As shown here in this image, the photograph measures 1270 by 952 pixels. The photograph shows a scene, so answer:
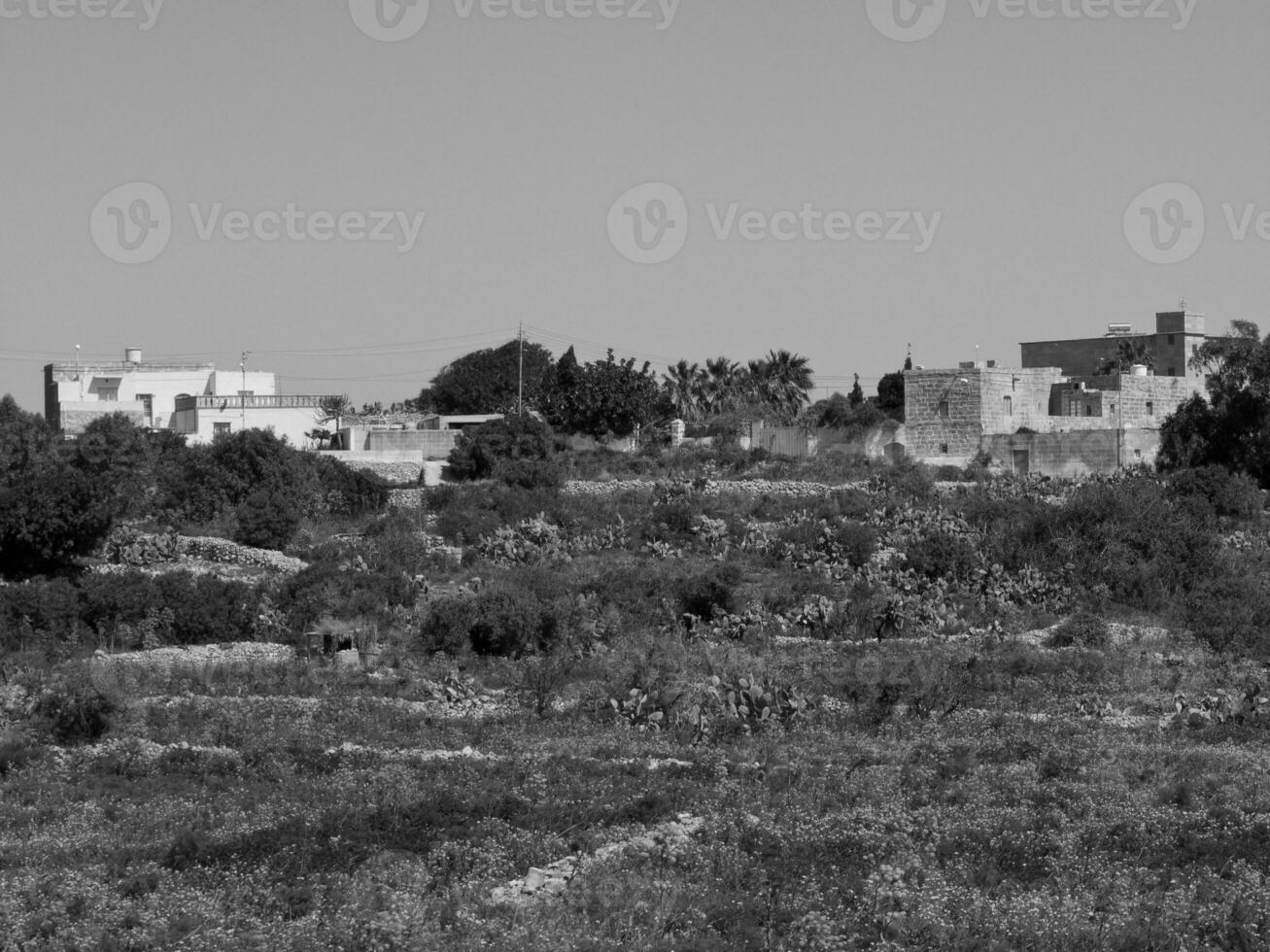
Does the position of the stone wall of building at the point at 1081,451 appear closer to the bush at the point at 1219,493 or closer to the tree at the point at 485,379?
the bush at the point at 1219,493

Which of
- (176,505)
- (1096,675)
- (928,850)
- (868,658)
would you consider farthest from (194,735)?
(176,505)

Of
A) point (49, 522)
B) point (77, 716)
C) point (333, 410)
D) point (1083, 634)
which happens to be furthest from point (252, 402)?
point (77, 716)

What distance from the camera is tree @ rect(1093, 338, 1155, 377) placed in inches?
2370

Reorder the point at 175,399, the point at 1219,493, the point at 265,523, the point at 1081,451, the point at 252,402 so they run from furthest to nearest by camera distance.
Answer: the point at 175,399
the point at 252,402
the point at 1081,451
the point at 1219,493
the point at 265,523

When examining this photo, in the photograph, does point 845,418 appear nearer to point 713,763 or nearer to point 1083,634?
point 1083,634

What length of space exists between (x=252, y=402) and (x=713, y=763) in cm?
4700

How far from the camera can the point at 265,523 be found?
39125 mm

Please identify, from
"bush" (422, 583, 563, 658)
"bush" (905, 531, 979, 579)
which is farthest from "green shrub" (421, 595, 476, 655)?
"bush" (905, 531, 979, 579)

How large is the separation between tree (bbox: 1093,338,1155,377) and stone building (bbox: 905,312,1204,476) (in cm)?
328

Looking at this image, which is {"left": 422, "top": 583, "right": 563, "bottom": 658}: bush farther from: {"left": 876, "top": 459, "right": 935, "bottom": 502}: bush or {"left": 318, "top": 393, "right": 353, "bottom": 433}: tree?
{"left": 318, "top": 393, "right": 353, "bottom": 433}: tree

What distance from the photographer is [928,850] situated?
1608 centimetres

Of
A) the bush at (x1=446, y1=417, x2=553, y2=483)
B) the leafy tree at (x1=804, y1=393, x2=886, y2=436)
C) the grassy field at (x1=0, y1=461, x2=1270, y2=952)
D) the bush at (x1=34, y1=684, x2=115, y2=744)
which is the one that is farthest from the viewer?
the leafy tree at (x1=804, y1=393, x2=886, y2=436)

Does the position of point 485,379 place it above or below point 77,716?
above

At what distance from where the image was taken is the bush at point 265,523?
128 feet
